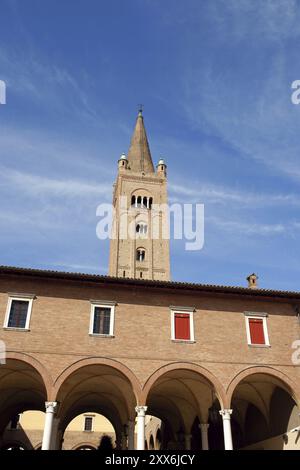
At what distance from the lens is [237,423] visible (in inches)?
827

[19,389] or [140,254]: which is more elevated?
[140,254]

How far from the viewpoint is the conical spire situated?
50000 millimetres

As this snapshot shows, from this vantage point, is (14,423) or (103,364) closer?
(103,364)

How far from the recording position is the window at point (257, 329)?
16719 mm

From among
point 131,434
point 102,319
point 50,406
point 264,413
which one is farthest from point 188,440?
point 50,406

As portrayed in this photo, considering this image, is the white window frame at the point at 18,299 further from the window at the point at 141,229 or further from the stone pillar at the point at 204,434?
the window at the point at 141,229

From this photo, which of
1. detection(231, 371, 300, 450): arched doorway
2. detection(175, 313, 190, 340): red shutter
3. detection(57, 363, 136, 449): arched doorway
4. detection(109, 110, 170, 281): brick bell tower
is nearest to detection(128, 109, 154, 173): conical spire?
detection(109, 110, 170, 281): brick bell tower

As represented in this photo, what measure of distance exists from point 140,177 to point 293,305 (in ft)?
107

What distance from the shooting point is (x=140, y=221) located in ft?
149

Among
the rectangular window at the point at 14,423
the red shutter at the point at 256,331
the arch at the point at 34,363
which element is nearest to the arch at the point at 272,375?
the red shutter at the point at 256,331

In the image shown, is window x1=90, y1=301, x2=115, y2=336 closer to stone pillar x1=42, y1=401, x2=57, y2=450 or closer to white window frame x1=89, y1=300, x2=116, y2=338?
white window frame x1=89, y1=300, x2=116, y2=338

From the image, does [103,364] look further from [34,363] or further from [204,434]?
[204,434]

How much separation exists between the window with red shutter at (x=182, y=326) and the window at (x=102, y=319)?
8.10 feet

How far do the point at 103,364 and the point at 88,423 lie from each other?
2005 centimetres
